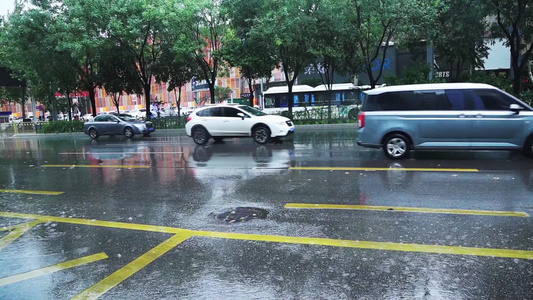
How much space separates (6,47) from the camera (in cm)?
2839

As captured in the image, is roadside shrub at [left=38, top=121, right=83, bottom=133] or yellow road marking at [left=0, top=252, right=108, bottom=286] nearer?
yellow road marking at [left=0, top=252, right=108, bottom=286]

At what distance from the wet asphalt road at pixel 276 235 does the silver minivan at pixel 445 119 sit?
58 cm

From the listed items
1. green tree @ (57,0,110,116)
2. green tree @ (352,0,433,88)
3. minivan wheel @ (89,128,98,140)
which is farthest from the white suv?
green tree @ (57,0,110,116)

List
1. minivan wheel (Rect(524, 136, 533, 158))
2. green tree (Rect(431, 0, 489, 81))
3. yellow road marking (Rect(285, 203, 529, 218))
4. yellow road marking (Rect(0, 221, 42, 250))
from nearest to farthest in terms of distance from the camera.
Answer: yellow road marking (Rect(0, 221, 42, 250)), yellow road marking (Rect(285, 203, 529, 218)), minivan wheel (Rect(524, 136, 533, 158)), green tree (Rect(431, 0, 489, 81))

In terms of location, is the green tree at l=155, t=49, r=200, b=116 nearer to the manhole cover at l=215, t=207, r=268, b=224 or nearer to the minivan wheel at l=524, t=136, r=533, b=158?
the minivan wheel at l=524, t=136, r=533, b=158

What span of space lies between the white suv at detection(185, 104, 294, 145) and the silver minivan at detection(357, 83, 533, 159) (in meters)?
5.30

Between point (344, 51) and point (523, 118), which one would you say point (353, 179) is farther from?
point (344, 51)


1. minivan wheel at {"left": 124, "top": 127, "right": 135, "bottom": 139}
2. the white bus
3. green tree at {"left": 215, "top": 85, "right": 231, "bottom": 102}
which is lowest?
minivan wheel at {"left": 124, "top": 127, "right": 135, "bottom": 139}

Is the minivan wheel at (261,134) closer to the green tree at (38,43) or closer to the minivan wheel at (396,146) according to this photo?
the minivan wheel at (396,146)

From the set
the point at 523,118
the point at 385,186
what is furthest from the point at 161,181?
the point at 523,118

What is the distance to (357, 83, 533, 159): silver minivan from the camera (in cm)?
977

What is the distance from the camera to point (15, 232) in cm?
595

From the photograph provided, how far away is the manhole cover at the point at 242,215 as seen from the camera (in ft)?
19.9

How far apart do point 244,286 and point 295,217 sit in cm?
221
